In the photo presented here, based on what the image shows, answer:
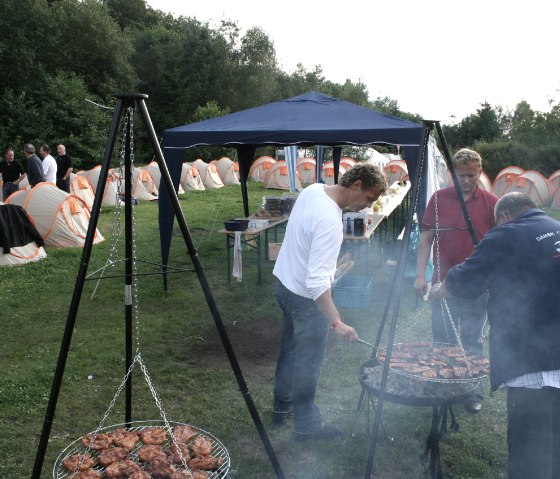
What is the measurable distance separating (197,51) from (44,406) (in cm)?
3881

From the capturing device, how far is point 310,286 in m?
3.10

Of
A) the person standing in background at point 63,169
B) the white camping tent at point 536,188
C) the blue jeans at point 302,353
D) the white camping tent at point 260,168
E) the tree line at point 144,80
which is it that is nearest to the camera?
the blue jeans at point 302,353

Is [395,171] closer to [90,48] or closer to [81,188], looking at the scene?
[81,188]

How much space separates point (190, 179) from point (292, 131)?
13.1m

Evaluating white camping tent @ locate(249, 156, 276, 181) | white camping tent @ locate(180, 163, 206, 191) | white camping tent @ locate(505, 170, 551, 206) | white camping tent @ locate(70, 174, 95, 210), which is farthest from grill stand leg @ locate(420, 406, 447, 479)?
white camping tent @ locate(249, 156, 276, 181)

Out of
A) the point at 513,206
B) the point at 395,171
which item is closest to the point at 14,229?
the point at 513,206

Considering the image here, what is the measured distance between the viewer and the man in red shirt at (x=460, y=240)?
4.06 m

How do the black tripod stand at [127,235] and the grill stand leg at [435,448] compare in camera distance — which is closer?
the black tripod stand at [127,235]

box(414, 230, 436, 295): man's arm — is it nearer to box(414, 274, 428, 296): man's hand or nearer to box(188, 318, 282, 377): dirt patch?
box(414, 274, 428, 296): man's hand

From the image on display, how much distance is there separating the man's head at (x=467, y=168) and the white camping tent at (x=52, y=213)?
820 centimetres

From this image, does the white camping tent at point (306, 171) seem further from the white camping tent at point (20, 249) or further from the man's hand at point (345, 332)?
the man's hand at point (345, 332)

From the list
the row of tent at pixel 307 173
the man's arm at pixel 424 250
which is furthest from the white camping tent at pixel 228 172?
the man's arm at pixel 424 250

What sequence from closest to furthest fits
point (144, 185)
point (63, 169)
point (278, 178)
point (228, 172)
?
point (63, 169)
point (144, 185)
point (278, 178)
point (228, 172)

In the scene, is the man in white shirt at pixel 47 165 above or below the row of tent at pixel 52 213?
A: above
